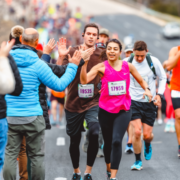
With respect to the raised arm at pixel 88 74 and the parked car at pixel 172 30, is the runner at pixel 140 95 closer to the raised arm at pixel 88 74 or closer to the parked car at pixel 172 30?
the raised arm at pixel 88 74

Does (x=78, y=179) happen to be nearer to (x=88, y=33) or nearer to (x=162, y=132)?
(x=88, y=33)

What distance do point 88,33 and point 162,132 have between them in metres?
5.61

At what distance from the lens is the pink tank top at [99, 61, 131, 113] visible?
5.25 metres

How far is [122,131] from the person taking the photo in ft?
17.2

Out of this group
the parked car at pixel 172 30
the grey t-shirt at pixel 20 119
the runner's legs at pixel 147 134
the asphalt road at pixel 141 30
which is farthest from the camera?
the parked car at pixel 172 30

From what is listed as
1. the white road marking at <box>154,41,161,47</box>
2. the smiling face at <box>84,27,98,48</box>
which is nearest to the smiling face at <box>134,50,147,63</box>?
the smiling face at <box>84,27,98,48</box>

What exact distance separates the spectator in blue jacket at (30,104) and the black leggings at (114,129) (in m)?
1.07

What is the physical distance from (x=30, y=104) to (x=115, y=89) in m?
1.33

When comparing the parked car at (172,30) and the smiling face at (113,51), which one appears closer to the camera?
the smiling face at (113,51)

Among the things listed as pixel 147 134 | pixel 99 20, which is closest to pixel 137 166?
pixel 147 134

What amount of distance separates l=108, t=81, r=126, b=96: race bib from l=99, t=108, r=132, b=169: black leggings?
266 mm

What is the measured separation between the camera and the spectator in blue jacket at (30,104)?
4227 millimetres

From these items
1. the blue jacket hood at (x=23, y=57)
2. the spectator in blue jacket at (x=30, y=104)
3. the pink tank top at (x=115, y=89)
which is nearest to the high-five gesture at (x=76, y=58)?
the spectator in blue jacket at (x=30, y=104)

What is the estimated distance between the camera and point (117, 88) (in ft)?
17.1
